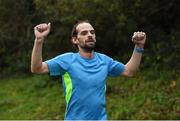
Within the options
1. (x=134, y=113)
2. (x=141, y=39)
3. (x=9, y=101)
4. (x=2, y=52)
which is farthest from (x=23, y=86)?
(x=141, y=39)

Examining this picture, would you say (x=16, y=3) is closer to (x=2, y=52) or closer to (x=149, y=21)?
(x=2, y=52)

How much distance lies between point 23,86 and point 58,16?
139 inches

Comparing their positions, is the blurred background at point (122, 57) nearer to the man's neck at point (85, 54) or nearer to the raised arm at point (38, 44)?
the man's neck at point (85, 54)

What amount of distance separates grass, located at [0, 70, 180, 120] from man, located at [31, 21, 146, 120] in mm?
6984

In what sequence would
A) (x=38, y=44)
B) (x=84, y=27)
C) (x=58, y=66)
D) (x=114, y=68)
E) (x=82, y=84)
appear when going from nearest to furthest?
(x=38, y=44)
(x=82, y=84)
(x=58, y=66)
(x=84, y=27)
(x=114, y=68)

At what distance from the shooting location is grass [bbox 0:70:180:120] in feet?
42.5

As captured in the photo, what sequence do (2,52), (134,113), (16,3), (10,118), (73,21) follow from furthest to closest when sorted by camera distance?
1. (2,52)
2. (16,3)
3. (73,21)
4. (10,118)
5. (134,113)

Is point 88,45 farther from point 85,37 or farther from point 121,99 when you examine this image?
point 121,99

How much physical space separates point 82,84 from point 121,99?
31.2ft

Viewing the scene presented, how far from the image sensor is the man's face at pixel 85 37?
215 inches

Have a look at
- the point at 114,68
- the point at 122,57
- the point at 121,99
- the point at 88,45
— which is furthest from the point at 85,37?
the point at 122,57

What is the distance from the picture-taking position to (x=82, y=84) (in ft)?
17.4

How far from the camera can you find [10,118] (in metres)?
15.2

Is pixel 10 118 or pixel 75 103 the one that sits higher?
pixel 75 103
